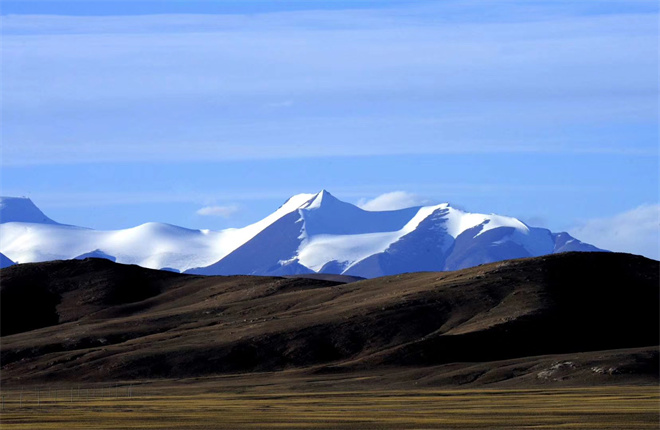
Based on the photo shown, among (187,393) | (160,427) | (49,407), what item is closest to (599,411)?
(160,427)

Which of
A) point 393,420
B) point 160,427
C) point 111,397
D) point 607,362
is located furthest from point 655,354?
point 160,427

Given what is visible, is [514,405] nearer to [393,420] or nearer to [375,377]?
[393,420]

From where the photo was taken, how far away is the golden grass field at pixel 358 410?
4110 inches

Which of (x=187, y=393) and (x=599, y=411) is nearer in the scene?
(x=599, y=411)

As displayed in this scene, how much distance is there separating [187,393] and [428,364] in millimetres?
42130

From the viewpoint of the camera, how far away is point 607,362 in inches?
7392

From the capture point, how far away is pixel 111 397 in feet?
546

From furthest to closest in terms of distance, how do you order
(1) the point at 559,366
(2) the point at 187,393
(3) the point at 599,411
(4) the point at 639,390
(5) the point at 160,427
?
(1) the point at 559,366 → (2) the point at 187,393 → (4) the point at 639,390 → (3) the point at 599,411 → (5) the point at 160,427

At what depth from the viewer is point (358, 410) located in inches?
4904

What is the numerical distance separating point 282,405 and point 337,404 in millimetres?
5885

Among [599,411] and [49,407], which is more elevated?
[49,407]

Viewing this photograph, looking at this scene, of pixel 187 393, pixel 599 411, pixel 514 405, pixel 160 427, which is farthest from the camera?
pixel 187 393

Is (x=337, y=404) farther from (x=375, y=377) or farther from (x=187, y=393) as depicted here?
(x=375, y=377)

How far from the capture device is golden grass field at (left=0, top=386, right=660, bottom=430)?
104 meters
